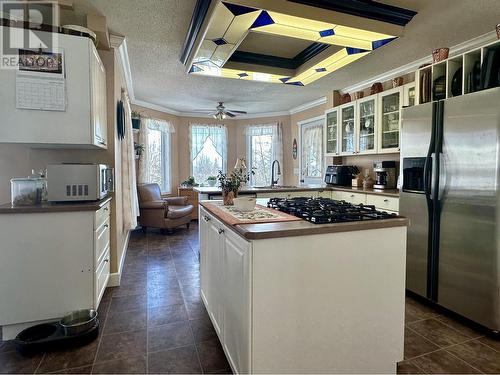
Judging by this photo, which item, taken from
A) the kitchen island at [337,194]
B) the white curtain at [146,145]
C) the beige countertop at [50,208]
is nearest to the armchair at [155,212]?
the white curtain at [146,145]

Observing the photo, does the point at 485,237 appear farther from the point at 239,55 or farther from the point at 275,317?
the point at 239,55

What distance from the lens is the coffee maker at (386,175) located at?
3.95 meters

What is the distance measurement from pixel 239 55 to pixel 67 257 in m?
2.63

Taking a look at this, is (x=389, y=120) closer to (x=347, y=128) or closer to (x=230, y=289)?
(x=347, y=128)

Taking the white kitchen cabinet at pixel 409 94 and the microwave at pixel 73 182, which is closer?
the microwave at pixel 73 182

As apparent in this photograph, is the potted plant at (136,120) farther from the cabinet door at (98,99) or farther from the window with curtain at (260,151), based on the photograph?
the window with curtain at (260,151)

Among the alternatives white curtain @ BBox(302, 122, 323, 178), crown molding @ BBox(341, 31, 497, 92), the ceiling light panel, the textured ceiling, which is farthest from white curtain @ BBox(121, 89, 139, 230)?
white curtain @ BBox(302, 122, 323, 178)

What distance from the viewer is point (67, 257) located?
7.11 ft

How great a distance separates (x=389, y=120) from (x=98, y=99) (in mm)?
3389

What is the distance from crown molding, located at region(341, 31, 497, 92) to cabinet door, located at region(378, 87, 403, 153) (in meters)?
0.35

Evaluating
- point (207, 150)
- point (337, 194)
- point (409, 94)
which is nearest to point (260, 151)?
point (207, 150)

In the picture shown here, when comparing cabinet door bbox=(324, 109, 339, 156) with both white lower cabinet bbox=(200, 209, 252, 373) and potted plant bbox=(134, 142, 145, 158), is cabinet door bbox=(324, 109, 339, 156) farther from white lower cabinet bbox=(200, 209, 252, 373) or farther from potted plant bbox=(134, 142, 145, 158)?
potted plant bbox=(134, 142, 145, 158)

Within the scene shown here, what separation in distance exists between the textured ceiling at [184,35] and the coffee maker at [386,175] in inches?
49.4

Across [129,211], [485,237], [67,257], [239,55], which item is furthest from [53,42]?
[485,237]
